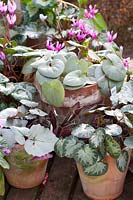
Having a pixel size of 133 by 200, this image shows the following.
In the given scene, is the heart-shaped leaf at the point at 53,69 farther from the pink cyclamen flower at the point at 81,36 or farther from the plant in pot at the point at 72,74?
the pink cyclamen flower at the point at 81,36

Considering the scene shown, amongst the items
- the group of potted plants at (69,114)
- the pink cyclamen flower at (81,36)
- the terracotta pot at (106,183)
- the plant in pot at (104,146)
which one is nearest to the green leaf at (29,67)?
the group of potted plants at (69,114)

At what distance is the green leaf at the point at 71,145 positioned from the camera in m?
1.92

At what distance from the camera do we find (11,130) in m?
1.99

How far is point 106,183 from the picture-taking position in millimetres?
2014

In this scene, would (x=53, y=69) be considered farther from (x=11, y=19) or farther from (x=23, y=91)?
(x=11, y=19)

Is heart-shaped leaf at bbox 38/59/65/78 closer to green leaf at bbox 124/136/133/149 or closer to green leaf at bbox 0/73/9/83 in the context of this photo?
green leaf at bbox 0/73/9/83

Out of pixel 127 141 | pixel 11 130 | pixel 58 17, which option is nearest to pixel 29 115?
pixel 11 130

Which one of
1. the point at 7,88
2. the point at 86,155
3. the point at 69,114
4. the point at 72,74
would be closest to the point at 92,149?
the point at 86,155

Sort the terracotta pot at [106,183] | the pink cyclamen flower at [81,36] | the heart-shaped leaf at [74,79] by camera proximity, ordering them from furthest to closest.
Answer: the pink cyclamen flower at [81,36]
the heart-shaped leaf at [74,79]
the terracotta pot at [106,183]

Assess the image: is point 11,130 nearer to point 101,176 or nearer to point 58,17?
point 101,176

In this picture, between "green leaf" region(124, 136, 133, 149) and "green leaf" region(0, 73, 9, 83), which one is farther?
"green leaf" region(0, 73, 9, 83)

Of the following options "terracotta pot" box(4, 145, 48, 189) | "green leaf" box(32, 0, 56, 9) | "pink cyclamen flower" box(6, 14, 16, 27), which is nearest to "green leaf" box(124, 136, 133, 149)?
"terracotta pot" box(4, 145, 48, 189)

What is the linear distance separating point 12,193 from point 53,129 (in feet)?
1.03

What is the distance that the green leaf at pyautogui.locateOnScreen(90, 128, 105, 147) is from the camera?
1.89m
